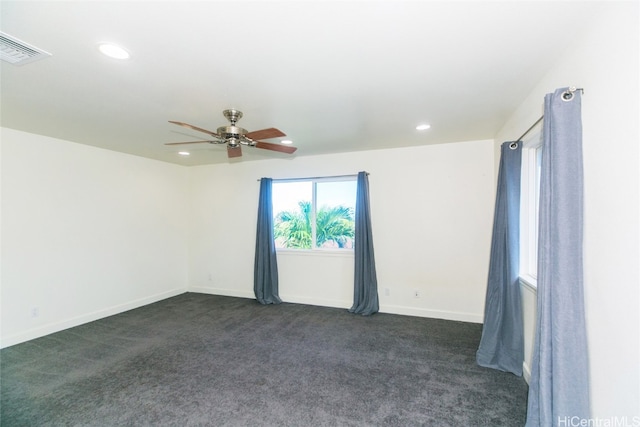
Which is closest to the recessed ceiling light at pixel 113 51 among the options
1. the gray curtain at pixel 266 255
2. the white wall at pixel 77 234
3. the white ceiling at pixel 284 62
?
the white ceiling at pixel 284 62

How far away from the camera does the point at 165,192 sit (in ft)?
16.3

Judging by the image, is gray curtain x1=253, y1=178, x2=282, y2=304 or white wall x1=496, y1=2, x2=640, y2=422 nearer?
white wall x1=496, y1=2, x2=640, y2=422

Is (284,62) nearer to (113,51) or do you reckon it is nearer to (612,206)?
(113,51)

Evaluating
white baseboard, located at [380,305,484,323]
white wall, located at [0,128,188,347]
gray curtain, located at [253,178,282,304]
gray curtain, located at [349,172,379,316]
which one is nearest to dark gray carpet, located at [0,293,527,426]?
white baseboard, located at [380,305,484,323]

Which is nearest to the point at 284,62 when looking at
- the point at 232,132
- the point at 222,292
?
the point at 232,132

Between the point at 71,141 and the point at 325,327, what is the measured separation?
13.5 ft

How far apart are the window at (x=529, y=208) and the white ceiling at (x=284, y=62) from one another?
20.0 inches

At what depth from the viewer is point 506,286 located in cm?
256

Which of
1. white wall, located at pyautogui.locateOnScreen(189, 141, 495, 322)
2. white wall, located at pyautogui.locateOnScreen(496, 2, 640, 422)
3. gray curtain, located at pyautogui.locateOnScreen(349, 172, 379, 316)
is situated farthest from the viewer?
gray curtain, located at pyautogui.locateOnScreen(349, 172, 379, 316)

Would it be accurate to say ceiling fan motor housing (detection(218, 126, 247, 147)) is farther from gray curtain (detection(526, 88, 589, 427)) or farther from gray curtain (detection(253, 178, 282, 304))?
gray curtain (detection(253, 178, 282, 304))

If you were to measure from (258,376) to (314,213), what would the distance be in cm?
261

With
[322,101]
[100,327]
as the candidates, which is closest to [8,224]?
[100,327]

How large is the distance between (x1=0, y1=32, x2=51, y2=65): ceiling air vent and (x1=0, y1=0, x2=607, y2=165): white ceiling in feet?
0.16

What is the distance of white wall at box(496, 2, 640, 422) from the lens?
3.74 feet
